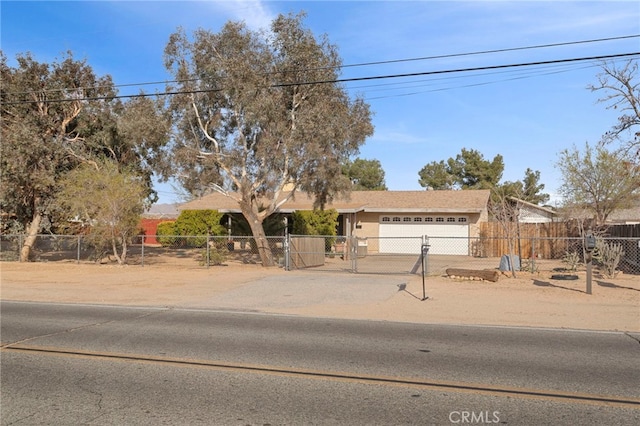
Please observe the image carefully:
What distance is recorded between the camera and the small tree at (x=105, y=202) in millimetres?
20312

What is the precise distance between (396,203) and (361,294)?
19.5 meters

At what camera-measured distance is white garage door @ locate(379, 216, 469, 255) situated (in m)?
31.7

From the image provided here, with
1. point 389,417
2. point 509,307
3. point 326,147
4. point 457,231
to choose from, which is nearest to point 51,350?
point 389,417

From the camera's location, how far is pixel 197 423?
4.84 m

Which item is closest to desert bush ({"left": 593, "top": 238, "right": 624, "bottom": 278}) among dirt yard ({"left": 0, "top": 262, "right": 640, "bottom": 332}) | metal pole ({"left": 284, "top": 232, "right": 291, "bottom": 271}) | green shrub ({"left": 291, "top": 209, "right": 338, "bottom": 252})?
dirt yard ({"left": 0, "top": 262, "right": 640, "bottom": 332})

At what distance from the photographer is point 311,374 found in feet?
21.2

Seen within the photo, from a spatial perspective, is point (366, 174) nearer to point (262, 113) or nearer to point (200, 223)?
point (200, 223)

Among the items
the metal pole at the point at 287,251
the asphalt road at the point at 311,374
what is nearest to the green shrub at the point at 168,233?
the metal pole at the point at 287,251

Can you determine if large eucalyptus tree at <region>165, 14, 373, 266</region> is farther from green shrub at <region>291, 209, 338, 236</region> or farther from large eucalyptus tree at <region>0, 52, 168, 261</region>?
green shrub at <region>291, 209, 338, 236</region>

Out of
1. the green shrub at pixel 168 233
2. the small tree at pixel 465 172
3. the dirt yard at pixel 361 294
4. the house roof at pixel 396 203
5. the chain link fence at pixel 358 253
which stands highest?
the small tree at pixel 465 172

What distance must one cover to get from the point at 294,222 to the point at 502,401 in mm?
24920

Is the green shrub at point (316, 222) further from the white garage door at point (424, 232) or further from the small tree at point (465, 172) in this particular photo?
the small tree at point (465, 172)

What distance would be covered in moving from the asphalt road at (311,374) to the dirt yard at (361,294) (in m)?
1.56

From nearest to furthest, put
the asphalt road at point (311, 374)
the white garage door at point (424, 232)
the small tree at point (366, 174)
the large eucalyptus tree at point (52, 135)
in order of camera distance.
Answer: the asphalt road at point (311, 374)
the large eucalyptus tree at point (52, 135)
the white garage door at point (424, 232)
the small tree at point (366, 174)
